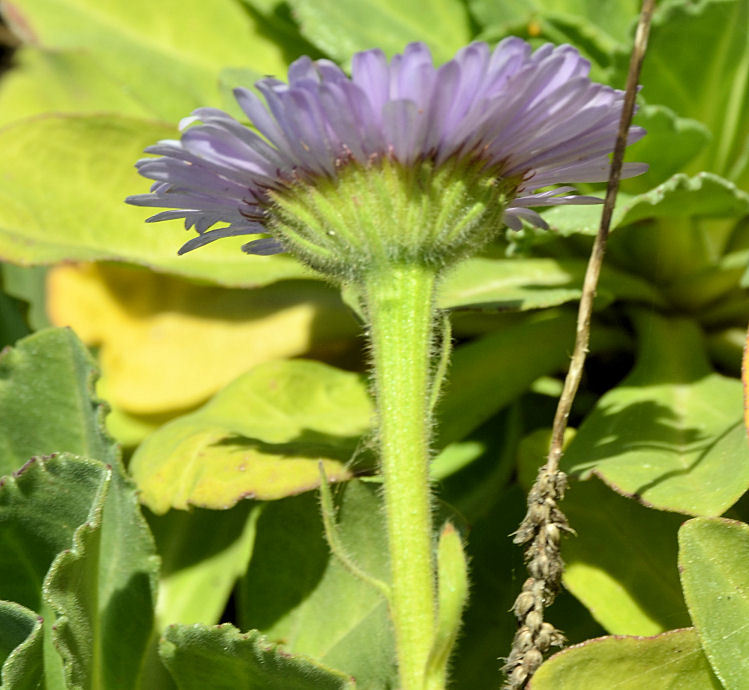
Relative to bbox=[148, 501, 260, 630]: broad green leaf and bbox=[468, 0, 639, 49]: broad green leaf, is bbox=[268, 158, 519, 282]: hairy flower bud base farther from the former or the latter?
bbox=[468, 0, 639, 49]: broad green leaf

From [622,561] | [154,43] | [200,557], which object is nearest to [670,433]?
[622,561]

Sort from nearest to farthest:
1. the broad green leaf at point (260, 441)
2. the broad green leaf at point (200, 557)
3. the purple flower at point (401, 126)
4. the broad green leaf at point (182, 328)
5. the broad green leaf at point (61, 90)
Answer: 1. the purple flower at point (401, 126)
2. the broad green leaf at point (260, 441)
3. the broad green leaf at point (200, 557)
4. the broad green leaf at point (182, 328)
5. the broad green leaf at point (61, 90)

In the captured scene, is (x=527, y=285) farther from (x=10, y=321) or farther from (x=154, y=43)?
(x=154, y=43)

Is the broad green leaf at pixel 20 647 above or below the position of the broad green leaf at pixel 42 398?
below

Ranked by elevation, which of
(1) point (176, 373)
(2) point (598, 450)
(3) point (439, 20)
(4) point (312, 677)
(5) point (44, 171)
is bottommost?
(4) point (312, 677)

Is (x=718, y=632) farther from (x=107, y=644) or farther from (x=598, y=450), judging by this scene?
(x=107, y=644)

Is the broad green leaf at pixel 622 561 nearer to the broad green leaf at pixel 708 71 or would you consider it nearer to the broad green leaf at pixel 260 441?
the broad green leaf at pixel 260 441

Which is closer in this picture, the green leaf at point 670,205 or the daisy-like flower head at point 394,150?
the daisy-like flower head at point 394,150

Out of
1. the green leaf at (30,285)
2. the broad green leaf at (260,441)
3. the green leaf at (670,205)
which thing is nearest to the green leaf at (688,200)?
the green leaf at (670,205)

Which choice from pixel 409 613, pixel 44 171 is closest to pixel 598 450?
pixel 409 613
